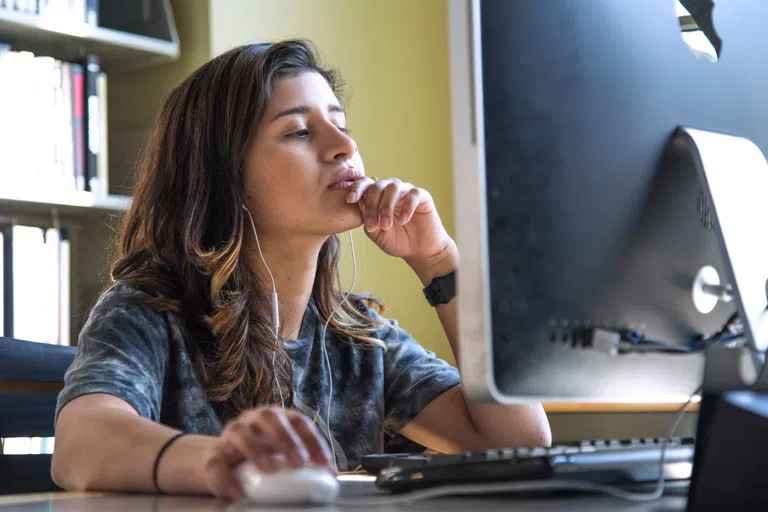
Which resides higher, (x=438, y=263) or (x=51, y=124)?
(x=51, y=124)

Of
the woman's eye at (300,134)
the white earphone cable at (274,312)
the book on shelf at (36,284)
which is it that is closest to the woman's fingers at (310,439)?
the white earphone cable at (274,312)

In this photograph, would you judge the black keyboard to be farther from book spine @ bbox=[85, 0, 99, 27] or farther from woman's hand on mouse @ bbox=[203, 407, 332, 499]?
book spine @ bbox=[85, 0, 99, 27]

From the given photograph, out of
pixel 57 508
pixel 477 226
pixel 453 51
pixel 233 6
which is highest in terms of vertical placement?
pixel 233 6

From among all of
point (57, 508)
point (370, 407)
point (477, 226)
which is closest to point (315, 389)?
point (370, 407)

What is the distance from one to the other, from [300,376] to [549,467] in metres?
0.74

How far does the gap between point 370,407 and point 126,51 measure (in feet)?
4.22

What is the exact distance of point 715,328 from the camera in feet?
2.47

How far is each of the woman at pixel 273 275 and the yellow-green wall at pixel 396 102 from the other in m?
1.14

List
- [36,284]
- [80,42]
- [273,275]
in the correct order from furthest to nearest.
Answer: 1. [80,42]
2. [36,284]
3. [273,275]

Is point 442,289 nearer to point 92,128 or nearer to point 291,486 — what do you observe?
point 291,486

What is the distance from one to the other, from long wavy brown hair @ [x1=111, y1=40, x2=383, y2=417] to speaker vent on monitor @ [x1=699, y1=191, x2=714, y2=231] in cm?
70

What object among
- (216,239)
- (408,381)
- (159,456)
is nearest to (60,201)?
(216,239)

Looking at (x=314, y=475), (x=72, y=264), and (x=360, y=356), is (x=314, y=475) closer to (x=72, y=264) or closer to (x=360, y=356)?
(x=360, y=356)

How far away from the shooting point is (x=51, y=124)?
6.88 ft
